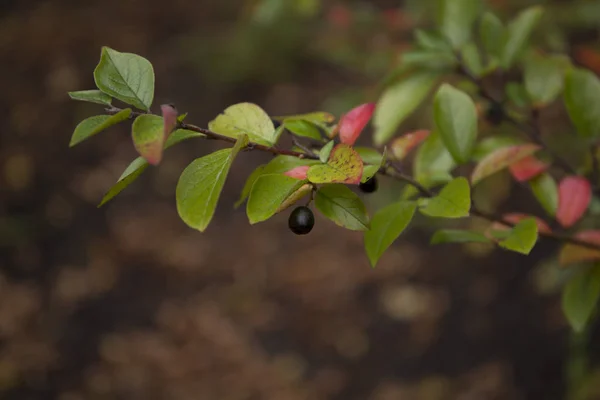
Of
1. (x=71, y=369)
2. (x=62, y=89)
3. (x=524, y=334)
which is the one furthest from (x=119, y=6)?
(x=524, y=334)

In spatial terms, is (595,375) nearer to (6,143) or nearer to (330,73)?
(330,73)

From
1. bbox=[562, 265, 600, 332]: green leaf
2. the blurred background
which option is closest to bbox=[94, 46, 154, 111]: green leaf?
bbox=[562, 265, 600, 332]: green leaf

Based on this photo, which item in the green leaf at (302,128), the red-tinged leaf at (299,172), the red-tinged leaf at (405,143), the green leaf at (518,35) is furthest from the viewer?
the green leaf at (518,35)

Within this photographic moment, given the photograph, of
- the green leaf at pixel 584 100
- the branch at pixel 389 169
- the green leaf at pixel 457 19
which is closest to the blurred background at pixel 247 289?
the green leaf at pixel 457 19

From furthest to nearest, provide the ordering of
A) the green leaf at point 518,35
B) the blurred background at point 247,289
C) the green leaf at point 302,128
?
the blurred background at point 247,289
the green leaf at point 518,35
the green leaf at point 302,128

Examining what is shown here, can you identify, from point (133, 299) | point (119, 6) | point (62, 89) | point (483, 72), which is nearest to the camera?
point (483, 72)

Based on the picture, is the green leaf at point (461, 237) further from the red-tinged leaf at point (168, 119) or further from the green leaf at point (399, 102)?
the red-tinged leaf at point (168, 119)
